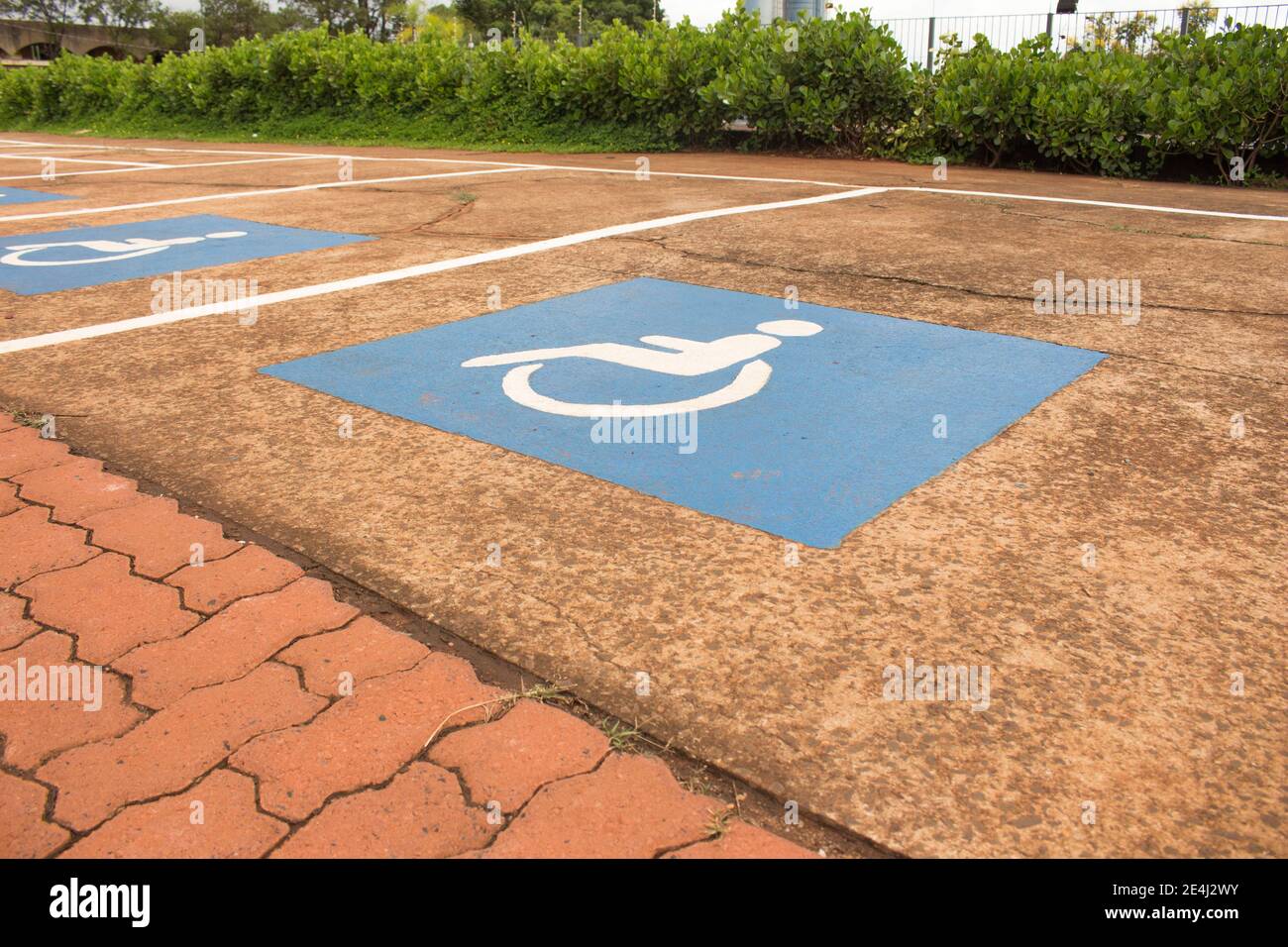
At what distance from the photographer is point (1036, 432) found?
3525 mm

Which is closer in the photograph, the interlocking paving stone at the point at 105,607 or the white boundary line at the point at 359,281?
the interlocking paving stone at the point at 105,607

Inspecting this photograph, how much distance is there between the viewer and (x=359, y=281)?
5.88 metres

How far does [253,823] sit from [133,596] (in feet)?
3.38

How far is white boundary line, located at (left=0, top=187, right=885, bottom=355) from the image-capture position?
4895mm

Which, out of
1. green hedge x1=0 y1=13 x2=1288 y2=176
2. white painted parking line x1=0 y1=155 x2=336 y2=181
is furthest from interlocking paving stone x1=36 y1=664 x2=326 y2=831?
white painted parking line x1=0 y1=155 x2=336 y2=181

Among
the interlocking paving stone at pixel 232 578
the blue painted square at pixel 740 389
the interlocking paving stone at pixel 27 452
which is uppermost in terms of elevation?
the blue painted square at pixel 740 389

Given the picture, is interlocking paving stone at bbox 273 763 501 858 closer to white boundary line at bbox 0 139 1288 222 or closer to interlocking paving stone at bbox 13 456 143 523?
interlocking paving stone at bbox 13 456 143 523

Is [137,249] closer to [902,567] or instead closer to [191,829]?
[191,829]

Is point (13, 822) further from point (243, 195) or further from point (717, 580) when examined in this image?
point (243, 195)

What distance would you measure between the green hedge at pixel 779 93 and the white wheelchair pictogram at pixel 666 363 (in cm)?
815

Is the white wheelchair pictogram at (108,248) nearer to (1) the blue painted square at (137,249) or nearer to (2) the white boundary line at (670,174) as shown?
(1) the blue painted square at (137,249)

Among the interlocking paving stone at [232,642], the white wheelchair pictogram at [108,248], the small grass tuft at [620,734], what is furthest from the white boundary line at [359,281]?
the small grass tuft at [620,734]

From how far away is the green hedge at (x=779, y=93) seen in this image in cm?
1043
